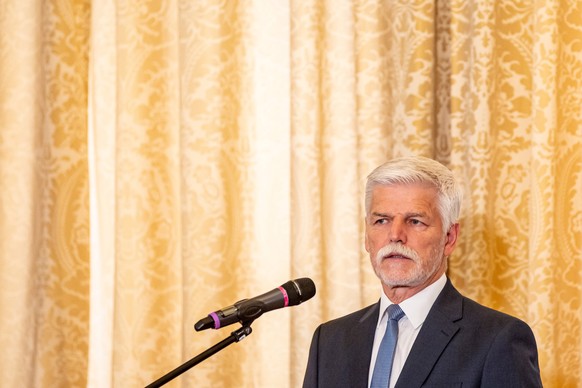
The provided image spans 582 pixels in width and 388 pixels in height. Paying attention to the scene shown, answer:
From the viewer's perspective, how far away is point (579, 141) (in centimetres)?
285

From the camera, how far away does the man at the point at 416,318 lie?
221cm

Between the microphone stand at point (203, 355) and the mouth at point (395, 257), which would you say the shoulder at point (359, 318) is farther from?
the microphone stand at point (203, 355)

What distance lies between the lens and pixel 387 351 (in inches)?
93.7

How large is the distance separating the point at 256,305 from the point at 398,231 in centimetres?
56

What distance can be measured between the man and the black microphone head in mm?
333

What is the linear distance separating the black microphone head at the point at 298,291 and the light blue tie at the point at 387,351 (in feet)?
1.21

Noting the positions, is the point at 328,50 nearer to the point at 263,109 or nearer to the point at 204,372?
the point at 263,109

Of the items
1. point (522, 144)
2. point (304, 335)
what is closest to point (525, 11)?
point (522, 144)

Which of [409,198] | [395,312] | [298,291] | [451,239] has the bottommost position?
[395,312]

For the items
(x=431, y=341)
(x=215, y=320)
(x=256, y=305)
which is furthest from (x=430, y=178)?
(x=215, y=320)

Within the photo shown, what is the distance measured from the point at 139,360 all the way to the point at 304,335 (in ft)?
1.96

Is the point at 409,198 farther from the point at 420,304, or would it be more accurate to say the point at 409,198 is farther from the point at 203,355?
the point at 203,355

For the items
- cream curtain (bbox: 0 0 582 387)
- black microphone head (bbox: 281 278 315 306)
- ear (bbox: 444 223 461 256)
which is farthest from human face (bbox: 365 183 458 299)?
cream curtain (bbox: 0 0 582 387)

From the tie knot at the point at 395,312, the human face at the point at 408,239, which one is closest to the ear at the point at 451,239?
the human face at the point at 408,239
